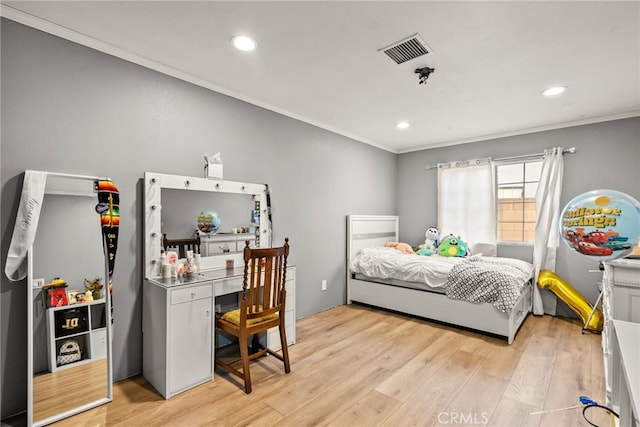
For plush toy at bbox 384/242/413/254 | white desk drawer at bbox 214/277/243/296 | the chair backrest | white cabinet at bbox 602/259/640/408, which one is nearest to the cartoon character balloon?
white cabinet at bbox 602/259/640/408

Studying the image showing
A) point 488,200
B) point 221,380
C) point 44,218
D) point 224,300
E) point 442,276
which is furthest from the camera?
point 488,200

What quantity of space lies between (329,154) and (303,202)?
2.62 feet

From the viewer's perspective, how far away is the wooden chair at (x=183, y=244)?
2463 millimetres

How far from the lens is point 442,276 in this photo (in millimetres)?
3434

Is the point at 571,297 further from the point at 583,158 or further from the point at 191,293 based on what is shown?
the point at 191,293

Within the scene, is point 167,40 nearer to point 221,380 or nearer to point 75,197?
point 75,197

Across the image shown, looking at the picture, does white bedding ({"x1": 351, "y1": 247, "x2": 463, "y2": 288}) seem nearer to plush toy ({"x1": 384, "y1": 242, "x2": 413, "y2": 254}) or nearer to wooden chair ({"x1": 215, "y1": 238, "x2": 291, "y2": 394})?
plush toy ({"x1": 384, "y1": 242, "x2": 413, "y2": 254})

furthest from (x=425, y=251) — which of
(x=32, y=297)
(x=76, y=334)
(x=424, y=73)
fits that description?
(x=32, y=297)

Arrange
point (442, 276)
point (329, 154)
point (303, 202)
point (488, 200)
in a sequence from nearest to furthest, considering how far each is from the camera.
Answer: point (442, 276), point (303, 202), point (329, 154), point (488, 200)

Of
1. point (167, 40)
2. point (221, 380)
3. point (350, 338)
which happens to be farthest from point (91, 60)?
point (350, 338)

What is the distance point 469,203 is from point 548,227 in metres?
1.00

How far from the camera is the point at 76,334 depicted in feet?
6.65

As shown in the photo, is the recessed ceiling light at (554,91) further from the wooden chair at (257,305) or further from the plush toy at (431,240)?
the wooden chair at (257,305)

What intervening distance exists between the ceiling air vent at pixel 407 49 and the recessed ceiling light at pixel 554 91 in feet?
4.87
